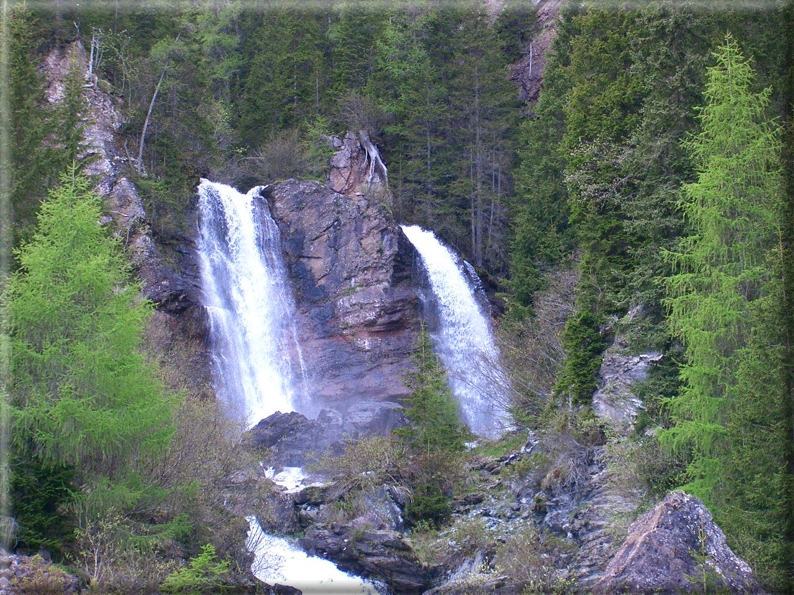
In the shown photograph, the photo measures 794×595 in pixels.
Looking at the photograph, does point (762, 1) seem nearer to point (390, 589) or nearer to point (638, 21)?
point (638, 21)

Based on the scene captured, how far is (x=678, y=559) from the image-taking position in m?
9.56

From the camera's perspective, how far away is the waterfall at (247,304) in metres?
31.2

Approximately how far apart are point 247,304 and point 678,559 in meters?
26.1

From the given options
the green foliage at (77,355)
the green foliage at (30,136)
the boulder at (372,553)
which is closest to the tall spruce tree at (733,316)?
the boulder at (372,553)

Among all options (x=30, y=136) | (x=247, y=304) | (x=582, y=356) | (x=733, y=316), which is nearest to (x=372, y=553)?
(x=582, y=356)

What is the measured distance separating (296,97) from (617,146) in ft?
94.1

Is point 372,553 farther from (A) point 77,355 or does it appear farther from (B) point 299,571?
(A) point 77,355

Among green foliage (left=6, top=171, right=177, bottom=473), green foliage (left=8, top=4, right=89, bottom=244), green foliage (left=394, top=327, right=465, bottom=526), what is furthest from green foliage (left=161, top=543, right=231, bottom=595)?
green foliage (left=8, top=4, right=89, bottom=244)

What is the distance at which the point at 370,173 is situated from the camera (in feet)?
137

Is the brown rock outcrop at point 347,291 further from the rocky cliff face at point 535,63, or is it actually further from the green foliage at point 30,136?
the rocky cliff face at point 535,63

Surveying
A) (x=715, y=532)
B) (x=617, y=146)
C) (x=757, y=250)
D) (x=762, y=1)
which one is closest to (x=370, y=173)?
(x=617, y=146)

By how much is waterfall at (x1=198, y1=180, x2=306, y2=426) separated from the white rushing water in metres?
10.4

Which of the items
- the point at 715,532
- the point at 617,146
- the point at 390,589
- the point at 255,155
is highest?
the point at 255,155

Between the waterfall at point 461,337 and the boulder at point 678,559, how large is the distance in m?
19.1
